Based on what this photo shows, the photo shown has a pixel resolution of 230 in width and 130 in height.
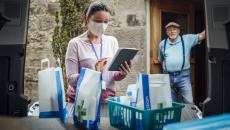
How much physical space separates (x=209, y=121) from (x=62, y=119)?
0.51m

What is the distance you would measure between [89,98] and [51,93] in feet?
0.55

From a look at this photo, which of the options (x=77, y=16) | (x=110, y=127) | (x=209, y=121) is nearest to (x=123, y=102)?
(x=110, y=127)

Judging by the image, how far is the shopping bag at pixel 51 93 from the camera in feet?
3.31

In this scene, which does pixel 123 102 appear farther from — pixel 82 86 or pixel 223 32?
pixel 223 32

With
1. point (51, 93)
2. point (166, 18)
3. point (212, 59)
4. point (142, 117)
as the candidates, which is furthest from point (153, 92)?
point (166, 18)

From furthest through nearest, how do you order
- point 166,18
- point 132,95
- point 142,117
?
point 166,18
point 132,95
point 142,117

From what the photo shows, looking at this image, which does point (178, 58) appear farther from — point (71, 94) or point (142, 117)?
point (142, 117)

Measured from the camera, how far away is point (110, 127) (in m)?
0.99

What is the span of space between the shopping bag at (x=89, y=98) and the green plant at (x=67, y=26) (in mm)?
2259

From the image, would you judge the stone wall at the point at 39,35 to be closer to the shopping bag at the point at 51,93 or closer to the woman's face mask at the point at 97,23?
the woman's face mask at the point at 97,23

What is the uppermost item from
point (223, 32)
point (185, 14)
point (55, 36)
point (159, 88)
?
point (185, 14)

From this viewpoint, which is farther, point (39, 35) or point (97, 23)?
point (39, 35)

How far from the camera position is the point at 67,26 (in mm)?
3312

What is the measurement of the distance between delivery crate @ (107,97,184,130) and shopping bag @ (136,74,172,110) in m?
0.01
